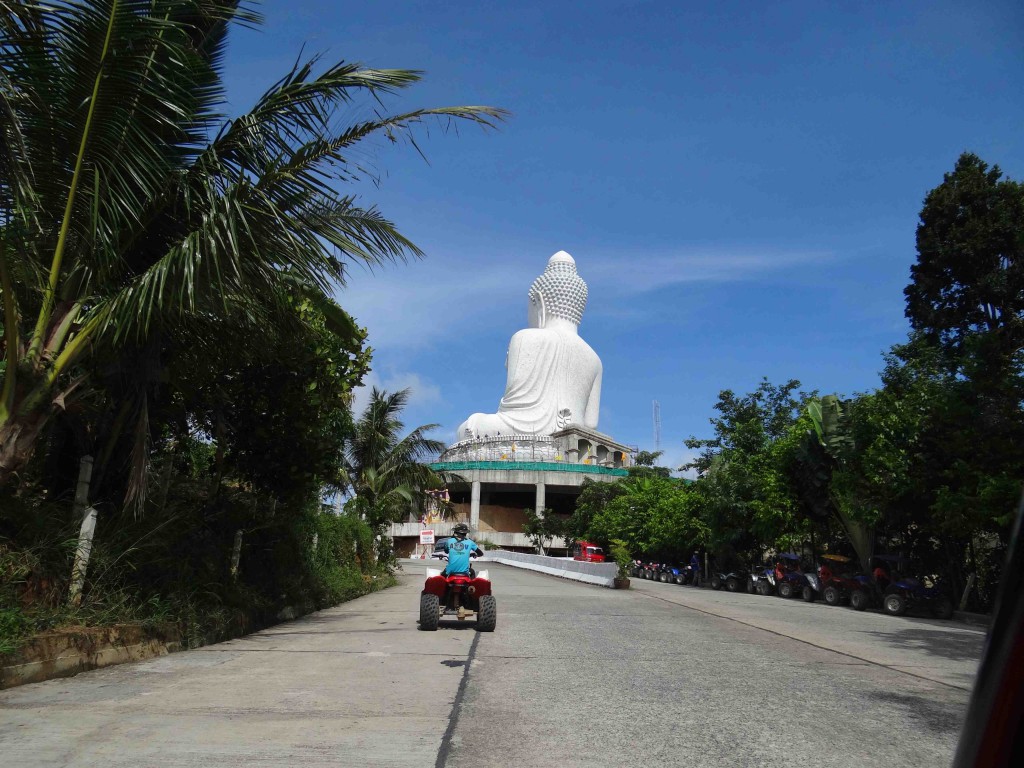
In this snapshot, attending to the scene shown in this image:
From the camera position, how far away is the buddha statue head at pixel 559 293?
69125mm

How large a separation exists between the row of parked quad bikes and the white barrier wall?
473cm

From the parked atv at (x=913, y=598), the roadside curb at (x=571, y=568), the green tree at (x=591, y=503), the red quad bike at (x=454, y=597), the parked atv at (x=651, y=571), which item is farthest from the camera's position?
the green tree at (x=591, y=503)

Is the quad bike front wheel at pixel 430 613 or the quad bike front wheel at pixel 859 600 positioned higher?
the quad bike front wheel at pixel 859 600

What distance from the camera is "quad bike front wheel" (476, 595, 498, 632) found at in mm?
11148

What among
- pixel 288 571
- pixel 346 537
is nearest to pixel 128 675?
pixel 288 571

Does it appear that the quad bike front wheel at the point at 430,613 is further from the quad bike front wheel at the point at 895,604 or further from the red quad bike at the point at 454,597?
the quad bike front wheel at the point at 895,604

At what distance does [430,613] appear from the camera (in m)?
11.5

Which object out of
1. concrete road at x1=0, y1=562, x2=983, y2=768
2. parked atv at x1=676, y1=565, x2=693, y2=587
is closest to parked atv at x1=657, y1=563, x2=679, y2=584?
parked atv at x1=676, y1=565, x2=693, y2=587

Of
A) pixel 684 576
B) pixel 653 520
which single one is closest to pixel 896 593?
pixel 684 576

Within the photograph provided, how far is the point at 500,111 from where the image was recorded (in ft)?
26.7

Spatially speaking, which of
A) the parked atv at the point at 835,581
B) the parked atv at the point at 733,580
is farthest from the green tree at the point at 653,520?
the parked atv at the point at 835,581

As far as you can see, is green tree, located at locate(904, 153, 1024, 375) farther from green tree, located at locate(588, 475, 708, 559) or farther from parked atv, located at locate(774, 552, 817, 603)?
green tree, located at locate(588, 475, 708, 559)

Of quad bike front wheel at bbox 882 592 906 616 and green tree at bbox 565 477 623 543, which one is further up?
green tree at bbox 565 477 623 543

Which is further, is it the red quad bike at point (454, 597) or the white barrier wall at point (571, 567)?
the white barrier wall at point (571, 567)
